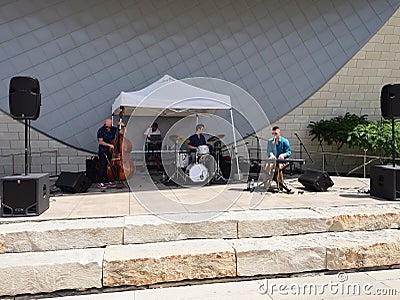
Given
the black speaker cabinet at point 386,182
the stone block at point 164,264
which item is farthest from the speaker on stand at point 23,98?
the black speaker cabinet at point 386,182

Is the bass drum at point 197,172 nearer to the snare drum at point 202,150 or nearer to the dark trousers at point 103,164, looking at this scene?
the snare drum at point 202,150

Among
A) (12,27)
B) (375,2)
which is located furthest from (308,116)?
(12,27)

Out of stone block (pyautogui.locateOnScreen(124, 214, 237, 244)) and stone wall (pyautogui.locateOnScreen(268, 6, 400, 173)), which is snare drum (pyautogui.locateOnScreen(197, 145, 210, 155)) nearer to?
stone block (pyautogui.locateOnScreen(124, 214, 237, 244))

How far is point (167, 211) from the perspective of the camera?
12.0ft

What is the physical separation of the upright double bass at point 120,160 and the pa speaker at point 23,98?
61.5 inches

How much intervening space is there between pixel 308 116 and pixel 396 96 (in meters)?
3.96

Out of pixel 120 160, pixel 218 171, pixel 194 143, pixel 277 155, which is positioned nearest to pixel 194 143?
pixel 194 143

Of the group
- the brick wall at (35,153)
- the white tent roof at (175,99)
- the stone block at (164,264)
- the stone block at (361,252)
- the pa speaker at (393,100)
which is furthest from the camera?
the brick wall at (35,153)

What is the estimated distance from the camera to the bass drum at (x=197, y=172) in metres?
5.54

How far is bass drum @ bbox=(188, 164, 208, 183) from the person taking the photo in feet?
18.2

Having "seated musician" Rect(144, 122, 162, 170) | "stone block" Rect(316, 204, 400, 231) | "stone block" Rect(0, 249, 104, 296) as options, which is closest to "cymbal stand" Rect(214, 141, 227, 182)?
"seated musician" Rect(144, 122, 162, 170)

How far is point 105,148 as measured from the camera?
5.72 m

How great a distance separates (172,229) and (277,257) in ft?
3.13

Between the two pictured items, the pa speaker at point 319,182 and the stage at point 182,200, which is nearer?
the stage at point 182,200
